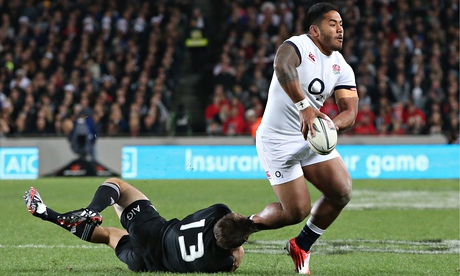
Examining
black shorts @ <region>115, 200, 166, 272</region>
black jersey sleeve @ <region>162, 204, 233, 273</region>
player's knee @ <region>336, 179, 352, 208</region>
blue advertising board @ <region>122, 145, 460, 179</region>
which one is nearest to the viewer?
black jersey sleeve @ <region>162, 204, 233, 273</region>

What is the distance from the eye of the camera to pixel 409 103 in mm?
20797

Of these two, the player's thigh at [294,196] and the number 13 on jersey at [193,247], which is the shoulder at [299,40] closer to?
the player's thigh at [294,196]

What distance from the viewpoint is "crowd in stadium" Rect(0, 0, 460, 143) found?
20406 millimetres

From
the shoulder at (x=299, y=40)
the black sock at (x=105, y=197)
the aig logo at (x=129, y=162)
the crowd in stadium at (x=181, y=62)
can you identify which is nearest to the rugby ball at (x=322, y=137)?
the shoulder at (x=299, y=40)

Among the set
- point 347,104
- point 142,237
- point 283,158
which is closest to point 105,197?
point 142,237

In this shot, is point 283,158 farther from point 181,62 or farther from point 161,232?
point 181,62

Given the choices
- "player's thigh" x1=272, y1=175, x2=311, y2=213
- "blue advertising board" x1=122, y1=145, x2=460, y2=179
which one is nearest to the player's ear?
"player's thigh" x1=272, y1=175, x2=311, y2=213

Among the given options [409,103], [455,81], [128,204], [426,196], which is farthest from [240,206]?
[455,81]

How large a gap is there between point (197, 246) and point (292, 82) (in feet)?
4.94

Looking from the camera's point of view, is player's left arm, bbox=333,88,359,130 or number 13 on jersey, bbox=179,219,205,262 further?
player's left arm, bbox=333,88,359,130

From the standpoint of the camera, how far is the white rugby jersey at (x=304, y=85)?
22.9ft

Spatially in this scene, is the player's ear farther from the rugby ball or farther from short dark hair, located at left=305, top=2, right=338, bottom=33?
the rugby ball

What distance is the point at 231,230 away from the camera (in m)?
5.91

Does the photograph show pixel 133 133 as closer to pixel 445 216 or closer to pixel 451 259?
pixel 445 216
